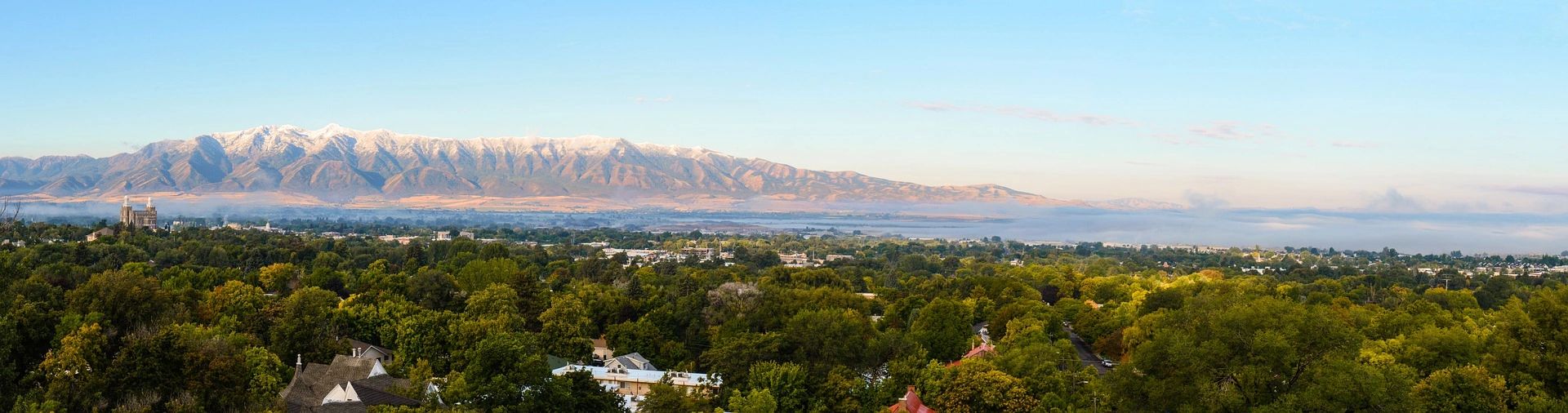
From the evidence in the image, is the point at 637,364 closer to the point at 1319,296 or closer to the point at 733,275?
the point at 733,275

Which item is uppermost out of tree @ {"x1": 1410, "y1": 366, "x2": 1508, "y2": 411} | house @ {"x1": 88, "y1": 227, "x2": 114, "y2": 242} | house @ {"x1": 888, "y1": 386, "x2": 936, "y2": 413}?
tree @ {"x1": 1410, "y1": 366, "x2": 1508, "y2": 411}

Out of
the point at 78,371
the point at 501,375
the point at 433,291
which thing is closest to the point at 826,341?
the point at 501,375

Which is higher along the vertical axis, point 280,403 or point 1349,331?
point 1349,331

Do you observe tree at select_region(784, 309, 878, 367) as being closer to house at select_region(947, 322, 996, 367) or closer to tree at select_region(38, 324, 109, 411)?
house at select_region(947, 322, 996, 367)

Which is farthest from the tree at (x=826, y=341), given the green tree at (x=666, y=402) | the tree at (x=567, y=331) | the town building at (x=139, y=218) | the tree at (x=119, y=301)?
the town building at (x=139, y=218)

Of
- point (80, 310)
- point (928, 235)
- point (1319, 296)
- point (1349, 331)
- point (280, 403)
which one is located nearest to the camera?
point (1349, 331)

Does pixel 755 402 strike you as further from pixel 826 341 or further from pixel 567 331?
pixel 567 331

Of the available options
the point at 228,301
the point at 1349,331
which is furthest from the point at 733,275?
the point at 1349,331

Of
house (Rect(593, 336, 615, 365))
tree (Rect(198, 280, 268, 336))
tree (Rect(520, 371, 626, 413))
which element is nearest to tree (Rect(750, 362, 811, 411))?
tree (Rect(520, 371, 626, 413))
